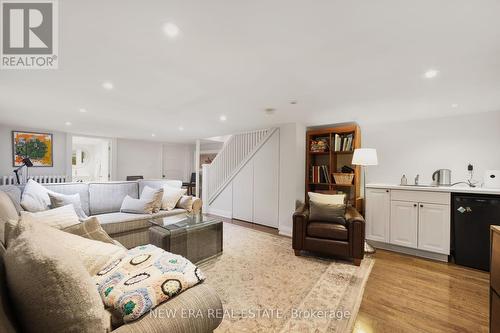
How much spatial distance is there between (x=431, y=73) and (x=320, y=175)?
7.29ft

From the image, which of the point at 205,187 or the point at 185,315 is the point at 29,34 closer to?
the point at 185,315

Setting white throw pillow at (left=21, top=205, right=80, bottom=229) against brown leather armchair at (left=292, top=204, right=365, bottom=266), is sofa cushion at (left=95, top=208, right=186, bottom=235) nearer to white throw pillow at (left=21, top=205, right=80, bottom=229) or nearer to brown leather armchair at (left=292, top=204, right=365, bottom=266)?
white throw pillow at (left=21, top=205, right=80, bottom=229)

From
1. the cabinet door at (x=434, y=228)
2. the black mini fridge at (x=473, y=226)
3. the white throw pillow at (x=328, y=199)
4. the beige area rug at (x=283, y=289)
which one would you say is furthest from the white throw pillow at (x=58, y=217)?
the black mini fridge at (x=473, y=226)

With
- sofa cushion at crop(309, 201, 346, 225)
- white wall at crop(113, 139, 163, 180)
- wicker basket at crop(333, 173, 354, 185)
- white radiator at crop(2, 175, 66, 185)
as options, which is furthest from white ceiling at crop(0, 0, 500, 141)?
white wall at crop(113, 139, 163, 180)

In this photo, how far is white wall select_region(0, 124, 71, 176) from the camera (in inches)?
185

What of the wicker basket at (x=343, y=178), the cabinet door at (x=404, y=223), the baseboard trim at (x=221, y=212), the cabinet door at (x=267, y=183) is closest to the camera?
the cabinet door at (x=404, y=223)

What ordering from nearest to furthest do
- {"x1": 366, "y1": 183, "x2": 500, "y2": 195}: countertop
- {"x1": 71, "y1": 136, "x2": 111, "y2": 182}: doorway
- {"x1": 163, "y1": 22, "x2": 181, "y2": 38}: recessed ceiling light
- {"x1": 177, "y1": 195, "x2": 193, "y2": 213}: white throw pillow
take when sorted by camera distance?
{"x1": 163, "y1": 22, "x2": 181, "y2": 38}: recessed ceiling light
{"x1": 366, "y1": 183, "x2": 500, "y2": 195}: countertop
{"x1": 177, "y1": 195, "x2": 193, "y2": 213}: white throw pillow
{"x1": 71, "y1": 136, "x2": 111, "y2": 182}: doorway

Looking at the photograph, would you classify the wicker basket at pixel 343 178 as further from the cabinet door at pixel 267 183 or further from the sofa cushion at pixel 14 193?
the sofa cushion at pixel 14 193

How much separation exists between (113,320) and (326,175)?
350cm

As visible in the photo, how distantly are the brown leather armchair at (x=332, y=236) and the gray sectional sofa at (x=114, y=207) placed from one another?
6.05ft

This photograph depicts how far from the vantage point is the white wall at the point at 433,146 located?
289 cm

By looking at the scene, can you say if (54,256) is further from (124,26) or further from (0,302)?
(124,26)

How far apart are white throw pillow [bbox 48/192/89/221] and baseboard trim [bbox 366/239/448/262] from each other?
4.24 meters

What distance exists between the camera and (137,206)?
10.3 ft
